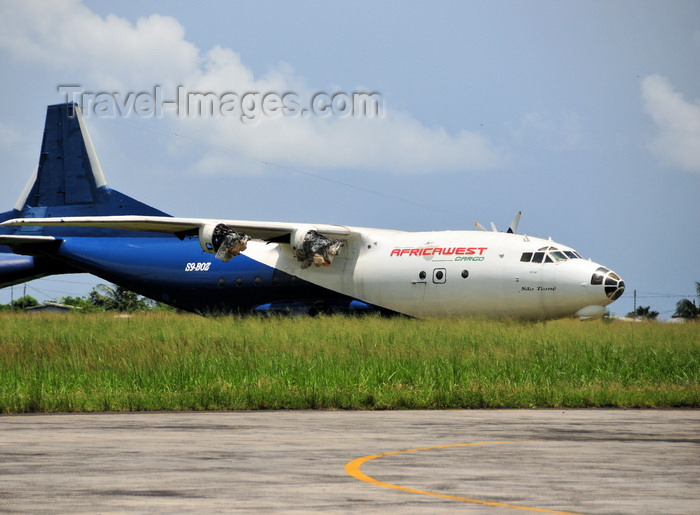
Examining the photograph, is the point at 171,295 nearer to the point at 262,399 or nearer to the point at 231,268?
the point at 231,268

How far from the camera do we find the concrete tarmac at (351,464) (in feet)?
23.0

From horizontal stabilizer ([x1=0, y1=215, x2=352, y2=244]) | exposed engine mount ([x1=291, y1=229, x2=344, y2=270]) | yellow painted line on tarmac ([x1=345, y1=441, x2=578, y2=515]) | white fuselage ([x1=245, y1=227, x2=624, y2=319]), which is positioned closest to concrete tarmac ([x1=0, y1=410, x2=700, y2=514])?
yellow painted line on tarmac ([x1=345, y1=441, x2=578, y2=515])

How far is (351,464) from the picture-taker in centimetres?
881

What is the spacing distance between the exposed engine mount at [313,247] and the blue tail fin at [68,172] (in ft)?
35.6

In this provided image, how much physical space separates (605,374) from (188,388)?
7759mm

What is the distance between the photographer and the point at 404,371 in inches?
705

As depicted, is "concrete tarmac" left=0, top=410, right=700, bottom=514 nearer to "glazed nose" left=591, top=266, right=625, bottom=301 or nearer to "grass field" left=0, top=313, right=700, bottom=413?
"grass field" left=0, top=313, right=700, bottom=413

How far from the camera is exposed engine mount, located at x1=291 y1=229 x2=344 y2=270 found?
3047 cm

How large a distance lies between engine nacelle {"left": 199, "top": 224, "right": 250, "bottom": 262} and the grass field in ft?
11.2

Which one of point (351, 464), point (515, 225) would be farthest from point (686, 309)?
point (351, 464)

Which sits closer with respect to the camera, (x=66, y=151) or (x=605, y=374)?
(x=605, y=374)

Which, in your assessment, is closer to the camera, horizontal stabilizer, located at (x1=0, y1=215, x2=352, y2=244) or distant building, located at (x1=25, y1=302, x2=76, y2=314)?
horizontal stabilizer, located at (x1=0, y1=215, x2=352, y2=244)

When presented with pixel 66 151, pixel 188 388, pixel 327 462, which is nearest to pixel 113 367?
pixel 188 388

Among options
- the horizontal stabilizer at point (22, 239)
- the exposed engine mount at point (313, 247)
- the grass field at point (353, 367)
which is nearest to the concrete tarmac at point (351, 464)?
the grass field at point (353, 367)
